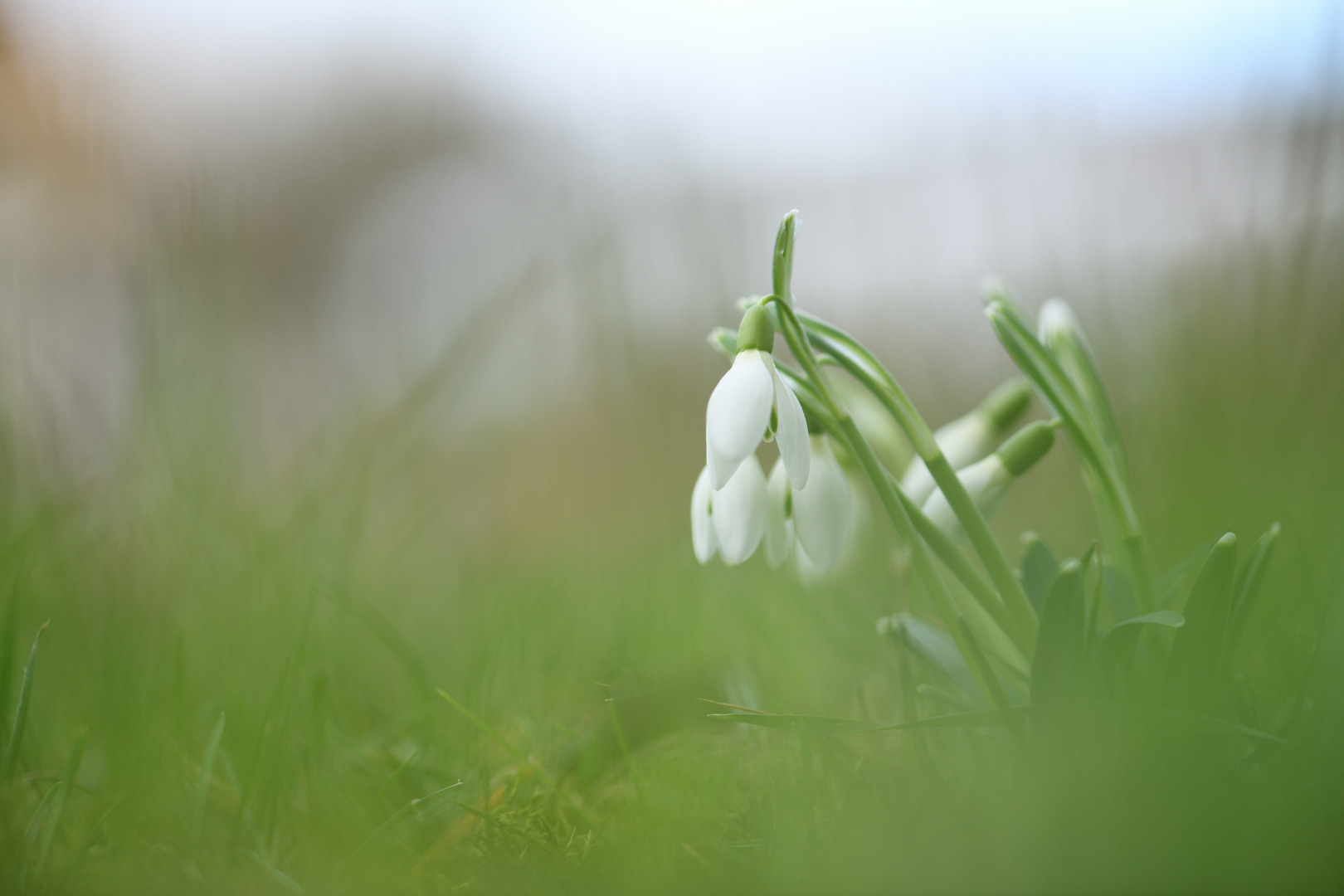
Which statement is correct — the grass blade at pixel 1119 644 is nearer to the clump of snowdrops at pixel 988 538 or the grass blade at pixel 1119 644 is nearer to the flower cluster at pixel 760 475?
the clump of snowdrops at pixel 988 538

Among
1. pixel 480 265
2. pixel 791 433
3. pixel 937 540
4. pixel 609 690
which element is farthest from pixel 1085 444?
pixel 480 265

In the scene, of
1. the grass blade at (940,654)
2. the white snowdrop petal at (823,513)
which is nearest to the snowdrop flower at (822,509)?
the white snowdrop petal at (823,513)

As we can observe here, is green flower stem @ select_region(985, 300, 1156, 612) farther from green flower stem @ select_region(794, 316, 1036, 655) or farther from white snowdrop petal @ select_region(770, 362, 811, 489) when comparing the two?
white snowdrop petal @ select_region(770, 362, 811, 489)

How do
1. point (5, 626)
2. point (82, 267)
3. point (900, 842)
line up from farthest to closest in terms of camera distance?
point (82, 267), point (5, 626), point (900, 842)

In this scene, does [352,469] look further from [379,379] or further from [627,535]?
[627,535]

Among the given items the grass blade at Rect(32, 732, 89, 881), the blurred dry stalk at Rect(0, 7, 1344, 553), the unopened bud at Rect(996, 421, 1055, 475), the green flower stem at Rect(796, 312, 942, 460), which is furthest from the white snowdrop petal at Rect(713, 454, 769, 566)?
the blurred dry stalk at Rect(0, 7, 1344, 553)

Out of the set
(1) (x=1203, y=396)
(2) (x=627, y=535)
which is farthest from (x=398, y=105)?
(1) (x=1203, y=396)
